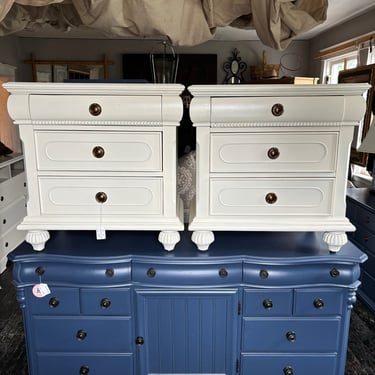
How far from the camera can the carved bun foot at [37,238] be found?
50.9 inches

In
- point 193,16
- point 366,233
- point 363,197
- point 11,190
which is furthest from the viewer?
point 11,190

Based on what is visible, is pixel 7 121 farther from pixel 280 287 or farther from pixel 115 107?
pixel 280 287

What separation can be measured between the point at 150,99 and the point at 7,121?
3699 millimetres

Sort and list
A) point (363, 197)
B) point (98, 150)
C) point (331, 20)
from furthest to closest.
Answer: point (331, 20)
point (363, 197)
point (98, 150)

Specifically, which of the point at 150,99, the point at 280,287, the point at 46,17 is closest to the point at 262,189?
the point at 280,287

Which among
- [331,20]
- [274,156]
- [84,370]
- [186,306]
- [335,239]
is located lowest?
[84,370]

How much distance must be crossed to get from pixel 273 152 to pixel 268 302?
566 mm

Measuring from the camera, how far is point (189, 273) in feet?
4.32

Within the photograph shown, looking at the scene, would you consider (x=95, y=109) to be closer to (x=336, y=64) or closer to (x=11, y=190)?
(x=11, y=190)

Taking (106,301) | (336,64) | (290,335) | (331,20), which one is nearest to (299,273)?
(290,335)

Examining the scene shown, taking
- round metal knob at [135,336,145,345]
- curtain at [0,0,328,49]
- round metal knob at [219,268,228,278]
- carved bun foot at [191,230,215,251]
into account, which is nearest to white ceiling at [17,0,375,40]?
curtain at [0,0,328,49]

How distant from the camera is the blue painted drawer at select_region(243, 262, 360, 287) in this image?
51.6 inches

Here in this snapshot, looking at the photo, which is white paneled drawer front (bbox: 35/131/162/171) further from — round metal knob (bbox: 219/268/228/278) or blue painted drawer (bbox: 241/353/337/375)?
blue painted drawer (bbox: 241/353/337/375)

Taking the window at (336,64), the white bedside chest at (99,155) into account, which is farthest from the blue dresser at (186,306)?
the window at (336,64)
